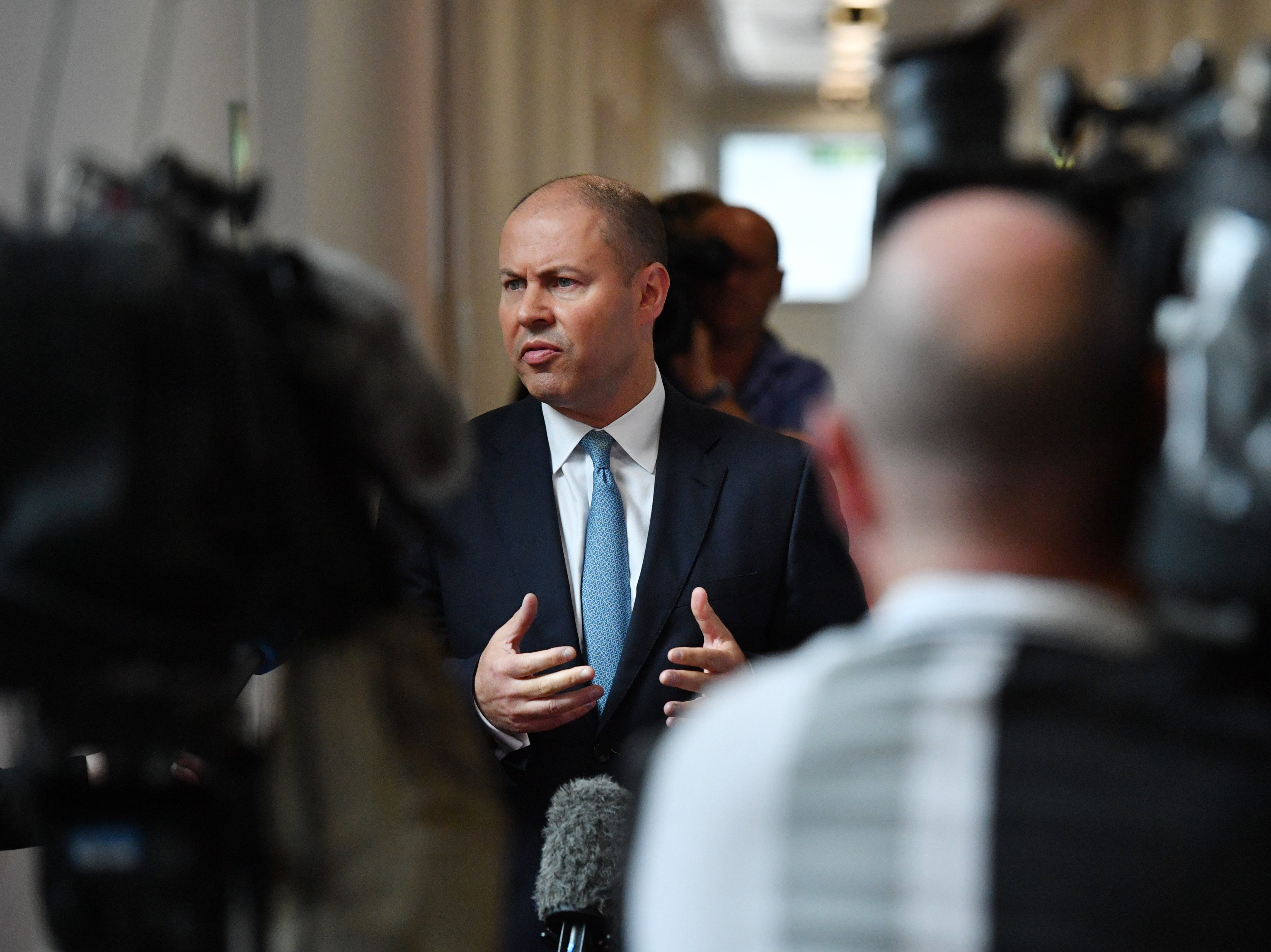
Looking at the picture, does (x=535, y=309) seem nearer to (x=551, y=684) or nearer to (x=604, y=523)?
(x=604, y=523)

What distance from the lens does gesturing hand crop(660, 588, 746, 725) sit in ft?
6.13

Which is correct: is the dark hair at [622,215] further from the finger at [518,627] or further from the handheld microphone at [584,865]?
the handheld microphone at [584,865]

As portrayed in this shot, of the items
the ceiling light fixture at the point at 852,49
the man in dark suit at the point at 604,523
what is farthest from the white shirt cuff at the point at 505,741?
the ceiling light fixture at the point at 852,49

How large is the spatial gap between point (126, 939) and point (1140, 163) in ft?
2.76

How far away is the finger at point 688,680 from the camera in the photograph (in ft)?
6.13

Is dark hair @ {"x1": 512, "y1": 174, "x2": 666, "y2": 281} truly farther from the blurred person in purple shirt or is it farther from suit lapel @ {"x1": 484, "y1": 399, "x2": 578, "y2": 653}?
the blurred person in purple shirt

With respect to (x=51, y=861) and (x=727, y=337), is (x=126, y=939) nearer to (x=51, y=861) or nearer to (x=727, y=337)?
(x=51, y=861)

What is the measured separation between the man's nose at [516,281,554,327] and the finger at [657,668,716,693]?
62 cm

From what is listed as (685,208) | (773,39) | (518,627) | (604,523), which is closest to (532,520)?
(604,523)

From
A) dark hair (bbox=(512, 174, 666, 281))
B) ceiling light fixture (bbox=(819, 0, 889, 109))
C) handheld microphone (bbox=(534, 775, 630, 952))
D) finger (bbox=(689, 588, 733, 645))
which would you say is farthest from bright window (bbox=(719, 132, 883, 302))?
handheld microphone (bbox=(534, 775, 630, 952))

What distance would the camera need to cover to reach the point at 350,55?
3.92 m

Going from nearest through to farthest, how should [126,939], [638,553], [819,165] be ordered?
[126,939] → [638,553] → [819,165]

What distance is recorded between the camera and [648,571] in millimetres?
2078

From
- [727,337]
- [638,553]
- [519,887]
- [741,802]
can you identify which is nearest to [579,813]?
→ [519,887]
